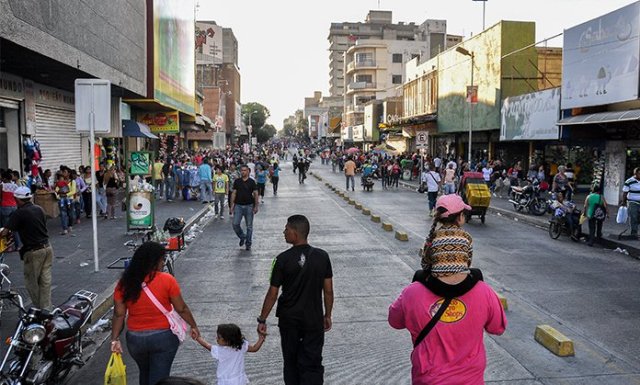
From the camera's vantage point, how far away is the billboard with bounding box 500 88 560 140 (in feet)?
85.5

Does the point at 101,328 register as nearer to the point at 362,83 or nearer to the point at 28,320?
the point at 28,320

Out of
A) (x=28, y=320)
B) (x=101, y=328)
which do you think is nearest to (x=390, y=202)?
(x=101, y=328)

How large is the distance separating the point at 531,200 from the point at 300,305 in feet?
57.1

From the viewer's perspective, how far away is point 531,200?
2084 centimetres

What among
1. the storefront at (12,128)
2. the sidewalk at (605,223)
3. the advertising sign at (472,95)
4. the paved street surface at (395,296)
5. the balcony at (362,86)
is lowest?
the paved street surface at (395,296)

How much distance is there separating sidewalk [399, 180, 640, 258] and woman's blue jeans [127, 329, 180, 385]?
11.8 m

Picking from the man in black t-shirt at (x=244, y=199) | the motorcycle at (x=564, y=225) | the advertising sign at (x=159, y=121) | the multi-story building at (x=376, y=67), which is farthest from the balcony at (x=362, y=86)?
the man in black t-shirt at (x=244, y=199)

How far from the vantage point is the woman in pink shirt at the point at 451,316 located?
138 inches

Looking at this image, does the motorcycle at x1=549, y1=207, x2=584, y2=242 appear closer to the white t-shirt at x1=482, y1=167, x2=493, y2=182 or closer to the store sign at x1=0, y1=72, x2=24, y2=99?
the white t-shirt at x1=482, y1=167, x2=493, y2=182

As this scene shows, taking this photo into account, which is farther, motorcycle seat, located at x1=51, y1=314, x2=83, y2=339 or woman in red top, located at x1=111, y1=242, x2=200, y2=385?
motorcycle seat, located at x1=51, y1=314, x2=83, y2=339

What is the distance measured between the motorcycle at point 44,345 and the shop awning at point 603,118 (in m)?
16.9

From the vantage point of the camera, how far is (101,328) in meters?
7.81

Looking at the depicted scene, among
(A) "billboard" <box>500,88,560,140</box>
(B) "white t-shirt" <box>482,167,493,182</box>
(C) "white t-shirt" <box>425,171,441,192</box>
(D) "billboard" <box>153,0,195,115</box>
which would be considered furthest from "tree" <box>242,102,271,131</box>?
(C) "white t-shirt" <box>425,171,441,192</box>

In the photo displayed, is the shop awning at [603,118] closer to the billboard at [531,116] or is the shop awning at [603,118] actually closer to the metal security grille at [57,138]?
the billboard at [531,116]
